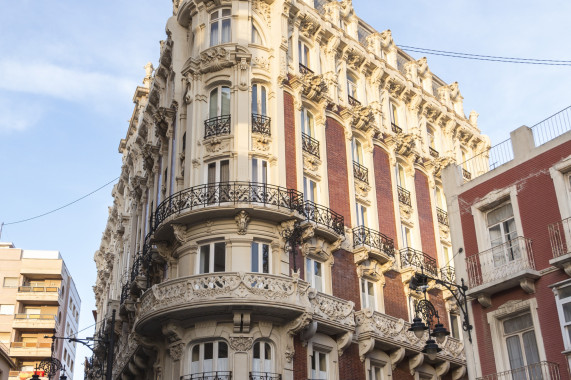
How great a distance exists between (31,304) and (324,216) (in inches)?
2070

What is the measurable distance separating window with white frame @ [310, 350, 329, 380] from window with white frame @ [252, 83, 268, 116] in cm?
1119

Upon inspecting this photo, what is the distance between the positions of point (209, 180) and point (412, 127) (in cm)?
1686

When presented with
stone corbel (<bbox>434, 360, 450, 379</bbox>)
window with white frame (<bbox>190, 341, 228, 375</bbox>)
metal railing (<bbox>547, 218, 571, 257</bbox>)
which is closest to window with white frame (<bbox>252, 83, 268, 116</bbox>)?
window with white frame (<bbox>190, 341, 228, 375</bbox>)

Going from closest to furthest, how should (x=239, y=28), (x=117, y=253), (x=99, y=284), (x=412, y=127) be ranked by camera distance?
(x=239, y=28) < (x=412, y=127) < (x=117, y=253) < (x=99, y=284)

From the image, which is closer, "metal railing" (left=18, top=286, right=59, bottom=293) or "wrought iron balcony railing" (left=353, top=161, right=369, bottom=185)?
"wrought iron balcony railing" (left=353, top=161, right=369, bottom=185)

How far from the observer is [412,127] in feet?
139

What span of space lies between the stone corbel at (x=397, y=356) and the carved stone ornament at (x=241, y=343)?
8.56m

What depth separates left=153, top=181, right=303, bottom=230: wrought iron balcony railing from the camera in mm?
28656

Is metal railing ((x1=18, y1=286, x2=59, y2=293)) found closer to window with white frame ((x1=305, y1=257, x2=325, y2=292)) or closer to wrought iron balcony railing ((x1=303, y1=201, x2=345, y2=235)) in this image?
wrought iron balcony railing ((x1=303, y1=201, x2=345, y2=235))

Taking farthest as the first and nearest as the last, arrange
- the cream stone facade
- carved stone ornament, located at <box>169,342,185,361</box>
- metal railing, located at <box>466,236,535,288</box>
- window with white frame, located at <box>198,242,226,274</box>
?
the cream stone facade, window with white frame, located at <box>198,242,226,274</box>, carved stone ornament, located at <box>169,342,185,361</box>, metal railing, located at <box>466,236,535,288</box>

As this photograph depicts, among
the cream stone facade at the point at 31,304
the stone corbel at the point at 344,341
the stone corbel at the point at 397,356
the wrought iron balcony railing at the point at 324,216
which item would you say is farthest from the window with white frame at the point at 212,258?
the cream stone facade at the point at 31,304

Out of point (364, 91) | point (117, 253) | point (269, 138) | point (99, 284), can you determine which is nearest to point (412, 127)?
point (364, 91)

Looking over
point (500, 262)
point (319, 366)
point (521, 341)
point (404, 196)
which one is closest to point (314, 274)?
point (319, 366)

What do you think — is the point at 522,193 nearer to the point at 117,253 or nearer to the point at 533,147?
the point at 533,147
